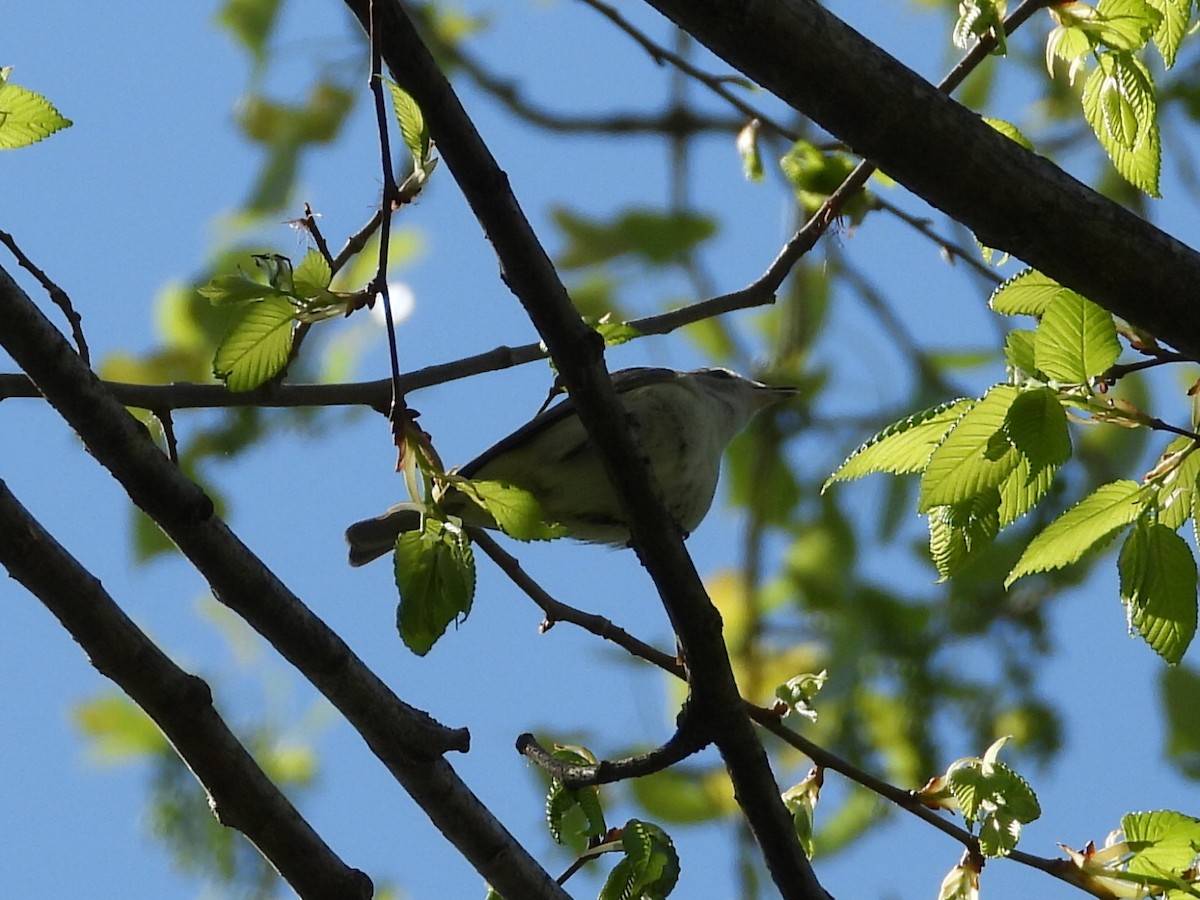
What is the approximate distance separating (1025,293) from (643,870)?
1.26m

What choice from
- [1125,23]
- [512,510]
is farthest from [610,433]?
[1125,23]

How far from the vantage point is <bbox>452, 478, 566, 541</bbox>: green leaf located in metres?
2.46

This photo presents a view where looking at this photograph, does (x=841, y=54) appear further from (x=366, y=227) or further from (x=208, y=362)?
(x=208, y=362)

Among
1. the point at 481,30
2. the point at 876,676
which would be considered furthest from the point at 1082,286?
the point at 481,30

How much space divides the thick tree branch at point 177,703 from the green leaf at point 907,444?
1.29 metres

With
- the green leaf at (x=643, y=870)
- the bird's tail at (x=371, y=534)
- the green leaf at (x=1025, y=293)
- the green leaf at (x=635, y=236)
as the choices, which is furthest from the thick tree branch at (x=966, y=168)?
the bird's tail at (x=371, y=534)

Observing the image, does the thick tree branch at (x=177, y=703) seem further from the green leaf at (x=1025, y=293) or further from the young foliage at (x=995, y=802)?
the green leaf at (x=1025, y=293)

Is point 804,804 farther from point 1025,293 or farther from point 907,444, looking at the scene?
point 1025,293

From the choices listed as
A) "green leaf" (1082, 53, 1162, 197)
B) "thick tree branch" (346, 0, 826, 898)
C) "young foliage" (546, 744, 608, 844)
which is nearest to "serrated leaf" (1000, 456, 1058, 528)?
"green leaf" (1082, 53, 1162, 197)

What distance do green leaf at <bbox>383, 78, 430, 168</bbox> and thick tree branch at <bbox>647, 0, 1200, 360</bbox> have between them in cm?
47

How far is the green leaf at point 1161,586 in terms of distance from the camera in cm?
237

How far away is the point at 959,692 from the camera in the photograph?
15.0 ft

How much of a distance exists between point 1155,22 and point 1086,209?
1.07ft

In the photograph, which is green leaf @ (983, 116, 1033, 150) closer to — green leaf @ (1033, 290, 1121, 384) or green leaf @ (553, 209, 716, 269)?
green leaf @ (1033, 290, 1121, 384)
